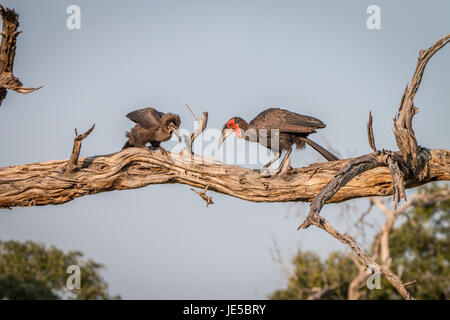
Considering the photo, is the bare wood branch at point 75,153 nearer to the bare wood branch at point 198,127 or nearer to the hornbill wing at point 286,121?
the bare wood branch at point 198,127

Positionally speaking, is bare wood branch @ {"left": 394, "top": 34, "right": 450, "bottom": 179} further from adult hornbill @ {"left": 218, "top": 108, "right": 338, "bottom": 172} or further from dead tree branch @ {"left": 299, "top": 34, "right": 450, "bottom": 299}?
adult hornbill @ {"left": 218, "top": 108, "right": 338, "bottom": 172}

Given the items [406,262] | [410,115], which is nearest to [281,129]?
[410,115]

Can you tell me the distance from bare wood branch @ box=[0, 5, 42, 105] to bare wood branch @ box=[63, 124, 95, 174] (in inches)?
33.3

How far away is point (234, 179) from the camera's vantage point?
588cm

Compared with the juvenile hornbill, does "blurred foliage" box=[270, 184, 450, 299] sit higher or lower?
lower

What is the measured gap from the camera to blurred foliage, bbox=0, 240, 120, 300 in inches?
757

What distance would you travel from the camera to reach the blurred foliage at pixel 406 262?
1936cm

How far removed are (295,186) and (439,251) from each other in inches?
634

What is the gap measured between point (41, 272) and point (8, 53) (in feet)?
57.6

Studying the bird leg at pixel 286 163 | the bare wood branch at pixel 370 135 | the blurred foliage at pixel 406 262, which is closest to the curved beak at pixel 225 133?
the bird leg at pixel 286 163

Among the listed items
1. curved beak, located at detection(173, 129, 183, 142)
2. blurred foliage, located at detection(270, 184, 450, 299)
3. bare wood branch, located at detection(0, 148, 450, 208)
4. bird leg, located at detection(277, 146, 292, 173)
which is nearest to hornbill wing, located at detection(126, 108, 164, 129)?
curved beak, located at detection(173, 129, 183, 142)

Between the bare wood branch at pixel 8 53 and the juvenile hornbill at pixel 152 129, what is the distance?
1.36 m
